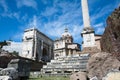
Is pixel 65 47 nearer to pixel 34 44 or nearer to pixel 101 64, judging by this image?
pixel 34 44

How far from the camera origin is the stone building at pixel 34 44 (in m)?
35.1

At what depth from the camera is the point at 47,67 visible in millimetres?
12867

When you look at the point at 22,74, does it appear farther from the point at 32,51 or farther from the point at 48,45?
the point at 48,45

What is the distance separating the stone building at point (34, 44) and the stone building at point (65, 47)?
1568cm

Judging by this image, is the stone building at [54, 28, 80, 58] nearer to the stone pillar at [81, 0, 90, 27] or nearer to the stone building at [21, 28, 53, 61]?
the stone building at [21, 28, 53, 61]

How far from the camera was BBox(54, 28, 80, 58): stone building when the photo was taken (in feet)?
182

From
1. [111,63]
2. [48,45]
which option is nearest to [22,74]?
[111,63]

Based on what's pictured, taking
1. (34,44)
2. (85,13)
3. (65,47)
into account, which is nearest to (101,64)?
(85,13)

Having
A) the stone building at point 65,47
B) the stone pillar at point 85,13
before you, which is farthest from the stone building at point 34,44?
the stone building at point 65,47

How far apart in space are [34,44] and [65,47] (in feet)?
70.3

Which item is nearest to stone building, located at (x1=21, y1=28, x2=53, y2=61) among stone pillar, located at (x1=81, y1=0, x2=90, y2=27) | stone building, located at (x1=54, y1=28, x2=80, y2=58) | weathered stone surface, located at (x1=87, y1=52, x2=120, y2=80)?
stone pillar, located at (x1=81, y1=0, x2=90, y2=27)

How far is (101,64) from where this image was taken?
8.32m

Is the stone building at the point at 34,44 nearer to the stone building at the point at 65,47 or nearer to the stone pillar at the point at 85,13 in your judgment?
the stone pillar at the point at 85,13

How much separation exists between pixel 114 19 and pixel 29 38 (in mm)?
28177
